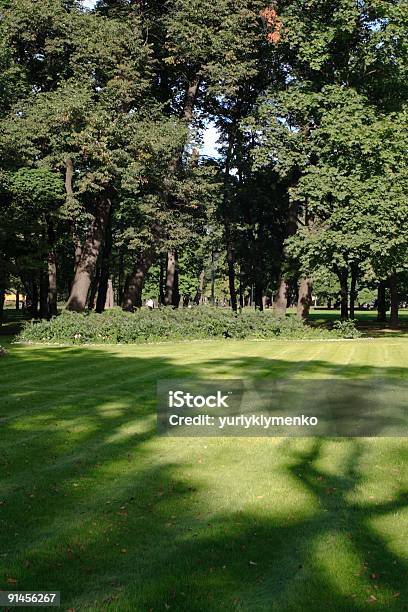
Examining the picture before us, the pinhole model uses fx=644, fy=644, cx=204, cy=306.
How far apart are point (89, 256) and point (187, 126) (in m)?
8.80

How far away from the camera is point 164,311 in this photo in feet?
91.9

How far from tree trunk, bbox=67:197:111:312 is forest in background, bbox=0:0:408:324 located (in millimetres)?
99

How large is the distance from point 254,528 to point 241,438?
339 centimetres

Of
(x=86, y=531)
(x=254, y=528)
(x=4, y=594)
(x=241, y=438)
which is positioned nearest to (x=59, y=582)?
(x=4, y=594)

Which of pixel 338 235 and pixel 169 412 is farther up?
pixel 338 235

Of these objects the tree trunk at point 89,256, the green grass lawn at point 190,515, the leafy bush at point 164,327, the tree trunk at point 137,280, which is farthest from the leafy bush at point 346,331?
the green grass lawn at point 190,515

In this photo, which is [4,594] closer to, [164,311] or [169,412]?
[169,412]

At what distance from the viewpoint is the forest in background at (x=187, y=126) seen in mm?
28188

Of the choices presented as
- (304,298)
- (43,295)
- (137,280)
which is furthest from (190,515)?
(43,295)

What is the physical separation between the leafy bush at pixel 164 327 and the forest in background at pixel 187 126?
3.62 metres

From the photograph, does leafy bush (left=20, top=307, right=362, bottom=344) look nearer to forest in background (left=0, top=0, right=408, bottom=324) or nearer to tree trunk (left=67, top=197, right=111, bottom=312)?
forest in background (left=0, top=0, right=408, bottom=324)

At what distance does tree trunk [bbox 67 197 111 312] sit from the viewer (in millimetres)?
32219

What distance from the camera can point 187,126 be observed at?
34.5 m

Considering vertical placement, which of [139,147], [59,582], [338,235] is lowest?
[59,582]
